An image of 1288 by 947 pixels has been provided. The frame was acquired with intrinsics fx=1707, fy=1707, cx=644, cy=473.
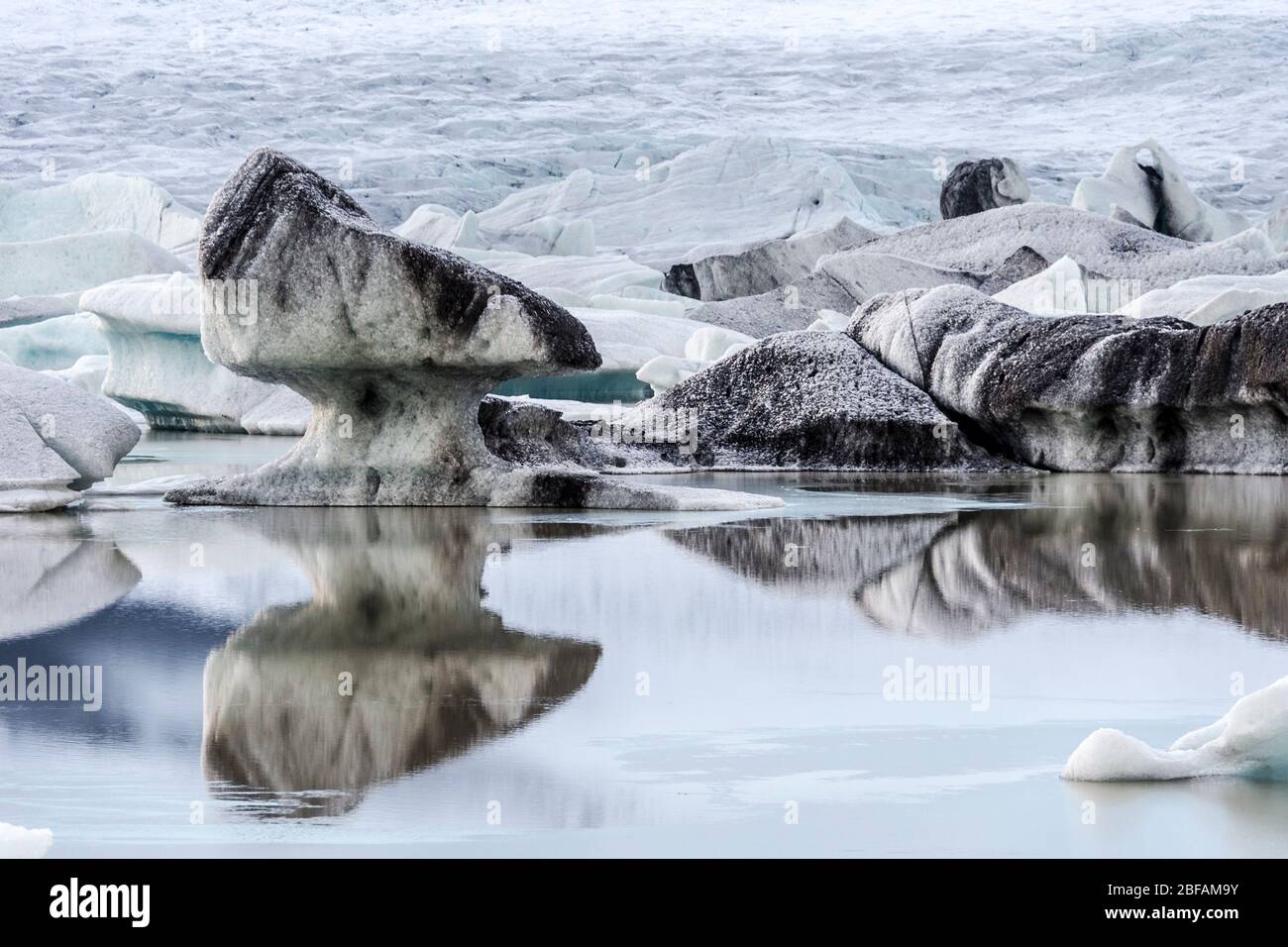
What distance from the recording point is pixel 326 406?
7844 mm

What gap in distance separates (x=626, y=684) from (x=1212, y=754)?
1283 mm

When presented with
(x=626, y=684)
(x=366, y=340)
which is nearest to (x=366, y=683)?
(x=626, y=684)

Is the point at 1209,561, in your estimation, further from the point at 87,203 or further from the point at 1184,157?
the point at 1184,157

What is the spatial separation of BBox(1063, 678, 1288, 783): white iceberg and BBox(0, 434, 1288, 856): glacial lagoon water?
0.03 metres

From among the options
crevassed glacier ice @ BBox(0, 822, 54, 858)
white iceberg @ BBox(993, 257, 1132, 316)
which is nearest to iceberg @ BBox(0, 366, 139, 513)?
crevassed glacier ice @ BBox(0, 822, 54, 858)

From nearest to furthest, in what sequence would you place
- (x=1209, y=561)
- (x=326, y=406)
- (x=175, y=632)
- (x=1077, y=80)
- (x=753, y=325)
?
(x=175, y=632) < (x=1209, y=561) < (x=326, y=406) < (x=753, y=325) < (x=1077, y=80)

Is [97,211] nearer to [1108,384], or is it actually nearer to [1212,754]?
[1108,384]

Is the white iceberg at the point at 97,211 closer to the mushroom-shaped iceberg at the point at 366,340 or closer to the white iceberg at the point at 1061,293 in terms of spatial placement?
the white iceberg at the point at 1061,293

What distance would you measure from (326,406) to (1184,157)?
4458 centimetres

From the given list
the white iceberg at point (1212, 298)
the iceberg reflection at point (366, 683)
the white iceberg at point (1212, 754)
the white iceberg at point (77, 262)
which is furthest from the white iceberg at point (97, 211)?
the white iceberg at point (1212, 754)

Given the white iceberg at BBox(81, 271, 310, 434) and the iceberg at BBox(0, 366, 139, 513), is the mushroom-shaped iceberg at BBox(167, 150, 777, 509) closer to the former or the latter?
the iceberg at BBox(0, 366, 139, 513)

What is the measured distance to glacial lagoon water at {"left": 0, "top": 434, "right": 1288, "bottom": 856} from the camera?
2654 millimetres

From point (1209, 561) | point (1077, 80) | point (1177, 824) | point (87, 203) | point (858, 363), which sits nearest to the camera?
point (1177, 824)

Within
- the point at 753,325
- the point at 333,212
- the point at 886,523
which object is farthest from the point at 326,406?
the point at 753,325
